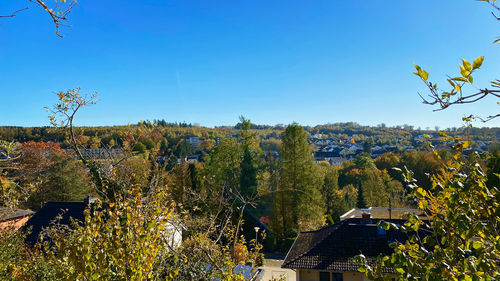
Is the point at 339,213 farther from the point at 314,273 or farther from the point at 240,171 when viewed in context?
the point at 314,273

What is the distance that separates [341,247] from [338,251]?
291 mm

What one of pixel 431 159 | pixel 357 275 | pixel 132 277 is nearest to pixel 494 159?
pixel 132 277

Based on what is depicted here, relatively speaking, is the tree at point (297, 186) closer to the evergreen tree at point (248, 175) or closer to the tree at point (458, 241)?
the evergreen tree at point (248, 175)

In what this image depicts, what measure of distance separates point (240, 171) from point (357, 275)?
1519cm

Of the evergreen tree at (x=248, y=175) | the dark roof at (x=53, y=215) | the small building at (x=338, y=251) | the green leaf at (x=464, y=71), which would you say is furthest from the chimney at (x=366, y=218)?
the green leaf at (x=464, y=71)

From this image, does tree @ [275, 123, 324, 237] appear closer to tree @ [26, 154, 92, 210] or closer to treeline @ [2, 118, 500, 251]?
treeline @ [2, 118, 500, 251]

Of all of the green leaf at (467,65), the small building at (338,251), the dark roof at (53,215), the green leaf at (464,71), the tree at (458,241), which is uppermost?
the green leaf at (467,65)

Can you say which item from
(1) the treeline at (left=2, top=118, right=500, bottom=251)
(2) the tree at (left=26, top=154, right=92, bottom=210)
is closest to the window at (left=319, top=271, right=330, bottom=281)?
(1) the treeline at (left=2, top=118, right=500, bottom=251)

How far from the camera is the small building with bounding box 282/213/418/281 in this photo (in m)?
12.1

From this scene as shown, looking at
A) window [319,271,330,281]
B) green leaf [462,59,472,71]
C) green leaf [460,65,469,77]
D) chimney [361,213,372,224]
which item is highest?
green leaf [462,59,472,71]

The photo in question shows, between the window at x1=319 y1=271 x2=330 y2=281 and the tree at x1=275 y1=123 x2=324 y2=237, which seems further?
the tree at x1=275 y1=123 x2=324 y2=237

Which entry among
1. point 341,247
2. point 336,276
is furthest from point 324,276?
point 341,247

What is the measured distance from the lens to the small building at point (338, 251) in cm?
1212

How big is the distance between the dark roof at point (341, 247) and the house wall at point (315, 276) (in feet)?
0.96
